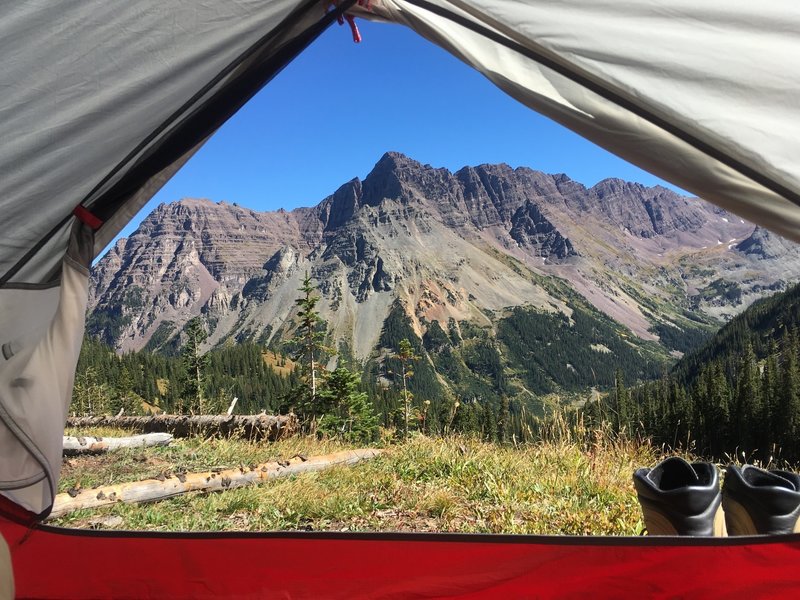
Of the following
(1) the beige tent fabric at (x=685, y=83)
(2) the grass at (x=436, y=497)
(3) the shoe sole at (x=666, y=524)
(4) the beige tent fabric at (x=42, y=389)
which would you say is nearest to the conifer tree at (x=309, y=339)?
(2) the grass at (x=436, y=497)

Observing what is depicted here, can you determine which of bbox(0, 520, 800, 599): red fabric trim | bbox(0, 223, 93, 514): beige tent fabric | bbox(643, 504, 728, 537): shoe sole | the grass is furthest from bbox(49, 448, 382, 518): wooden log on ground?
bbox(643, 504, 728, 537): shoe sole

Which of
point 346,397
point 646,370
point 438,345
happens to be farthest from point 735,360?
point 346,397

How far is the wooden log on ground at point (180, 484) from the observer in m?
4.25

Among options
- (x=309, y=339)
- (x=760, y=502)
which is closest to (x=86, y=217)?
(x=760, y=502)

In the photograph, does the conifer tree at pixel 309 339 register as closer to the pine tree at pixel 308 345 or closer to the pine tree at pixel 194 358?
the pine tree at pixel 308 345

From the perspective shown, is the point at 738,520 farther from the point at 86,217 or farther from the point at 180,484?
the point at 180,484

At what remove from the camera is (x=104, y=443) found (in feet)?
23.6

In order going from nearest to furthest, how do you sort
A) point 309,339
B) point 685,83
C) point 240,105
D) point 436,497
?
point 685,83
point 240,105
point 436,497
point 309,339

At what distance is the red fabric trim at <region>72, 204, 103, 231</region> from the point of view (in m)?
2.71

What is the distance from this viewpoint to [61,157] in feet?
8.18

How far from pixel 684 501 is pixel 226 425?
8161mm

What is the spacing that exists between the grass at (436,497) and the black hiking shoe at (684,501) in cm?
88

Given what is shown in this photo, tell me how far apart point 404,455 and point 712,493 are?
13.0 feet

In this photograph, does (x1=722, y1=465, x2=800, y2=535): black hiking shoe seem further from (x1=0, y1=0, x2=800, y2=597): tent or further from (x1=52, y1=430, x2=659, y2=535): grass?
(x1=52, y1=430, x2=659, y2=535): grass
